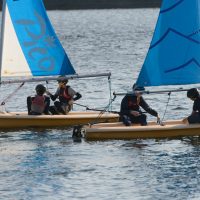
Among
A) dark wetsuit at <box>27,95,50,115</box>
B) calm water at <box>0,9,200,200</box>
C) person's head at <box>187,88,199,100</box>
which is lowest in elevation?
calm water at <box>0,9,200,200</box>

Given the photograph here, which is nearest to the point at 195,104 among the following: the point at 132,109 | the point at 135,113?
the point at 135,113

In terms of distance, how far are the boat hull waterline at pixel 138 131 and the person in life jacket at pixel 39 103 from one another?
3737 millimetres

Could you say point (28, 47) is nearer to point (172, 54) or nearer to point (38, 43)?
point (38, 43)

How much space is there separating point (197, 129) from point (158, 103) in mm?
16415

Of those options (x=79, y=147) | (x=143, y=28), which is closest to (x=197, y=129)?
(x=79, y=147)

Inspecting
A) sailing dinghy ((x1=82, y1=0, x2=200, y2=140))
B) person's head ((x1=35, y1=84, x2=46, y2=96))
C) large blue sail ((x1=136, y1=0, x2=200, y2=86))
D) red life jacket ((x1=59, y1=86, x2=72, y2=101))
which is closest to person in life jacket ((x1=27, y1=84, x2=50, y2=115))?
person's head ((x1=35, y1=84, x2=46, y2=96))

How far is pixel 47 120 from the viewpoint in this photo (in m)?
46.2

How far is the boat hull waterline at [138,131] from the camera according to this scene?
139 ft

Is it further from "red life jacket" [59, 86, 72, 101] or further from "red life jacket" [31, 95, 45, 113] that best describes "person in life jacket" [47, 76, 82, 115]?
"red life jacket" [31, 95, 45, 113]

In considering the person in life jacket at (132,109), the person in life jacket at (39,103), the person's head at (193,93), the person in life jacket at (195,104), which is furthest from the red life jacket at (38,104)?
the person's head at (193,93)

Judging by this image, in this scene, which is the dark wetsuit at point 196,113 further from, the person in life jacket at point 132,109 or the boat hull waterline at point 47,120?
the boat hull waterline at point 47,120

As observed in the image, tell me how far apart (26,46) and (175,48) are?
25.0 ft

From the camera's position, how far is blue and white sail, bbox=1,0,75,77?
47875 mm

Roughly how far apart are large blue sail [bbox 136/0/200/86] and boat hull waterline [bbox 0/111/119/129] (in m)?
3.33
